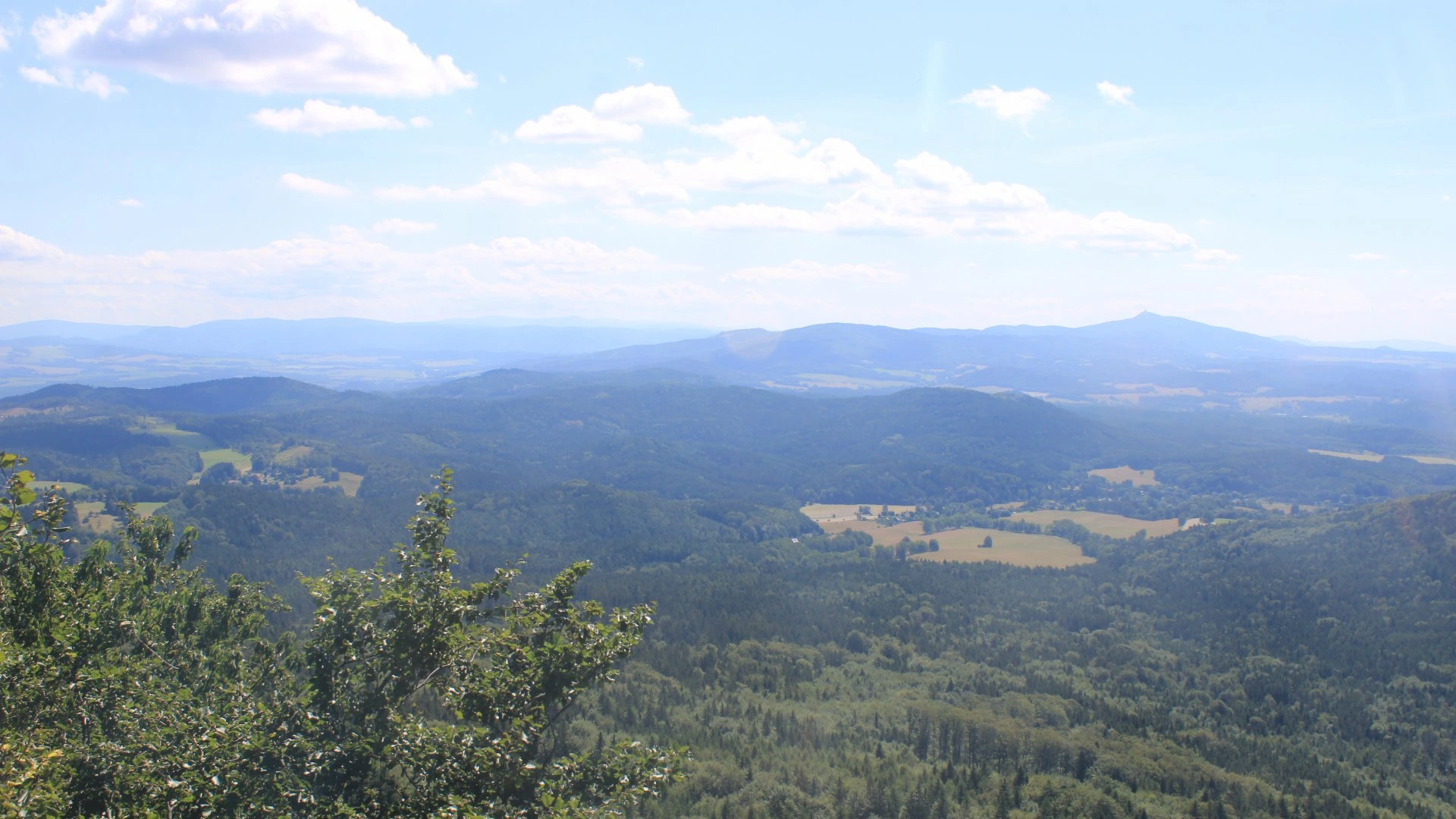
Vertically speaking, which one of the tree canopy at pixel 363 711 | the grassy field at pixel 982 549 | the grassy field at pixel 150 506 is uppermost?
the tree canopy at pixel 363 711

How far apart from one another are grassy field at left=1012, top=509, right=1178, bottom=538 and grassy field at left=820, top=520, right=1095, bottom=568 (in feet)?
39.0

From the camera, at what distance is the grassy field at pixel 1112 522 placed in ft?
556

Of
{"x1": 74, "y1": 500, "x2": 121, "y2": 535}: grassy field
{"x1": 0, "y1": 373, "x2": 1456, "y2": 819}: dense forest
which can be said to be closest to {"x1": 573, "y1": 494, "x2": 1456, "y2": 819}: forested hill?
{"x1": 0, "y1": 373, "x2": 1456, "y2": 819}: dense forest

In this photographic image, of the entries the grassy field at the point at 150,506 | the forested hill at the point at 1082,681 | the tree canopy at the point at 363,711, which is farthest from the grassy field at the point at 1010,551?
the tree canopy at the point at 363,711

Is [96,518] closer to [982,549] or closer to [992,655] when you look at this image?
[992,655]

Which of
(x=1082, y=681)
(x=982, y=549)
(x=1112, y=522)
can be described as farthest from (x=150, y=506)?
(x=1112, y=522)

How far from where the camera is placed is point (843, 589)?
129750 mm

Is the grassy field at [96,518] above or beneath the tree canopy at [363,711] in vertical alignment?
beneath

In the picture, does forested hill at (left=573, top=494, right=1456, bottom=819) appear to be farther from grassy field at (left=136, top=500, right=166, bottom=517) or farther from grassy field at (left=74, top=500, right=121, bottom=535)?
grassy field at (left=136, top=500, right=166, bottom=517)

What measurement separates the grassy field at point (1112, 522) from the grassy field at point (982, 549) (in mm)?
11890

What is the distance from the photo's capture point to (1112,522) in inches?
7136

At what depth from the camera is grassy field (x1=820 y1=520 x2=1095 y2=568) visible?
5822 inches

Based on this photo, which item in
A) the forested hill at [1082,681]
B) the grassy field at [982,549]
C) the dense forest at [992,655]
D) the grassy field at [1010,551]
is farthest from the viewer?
the grassy field at [982,549]

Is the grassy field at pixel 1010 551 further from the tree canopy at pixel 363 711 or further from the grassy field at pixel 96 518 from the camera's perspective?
the tree canopy at pixel 363 711
